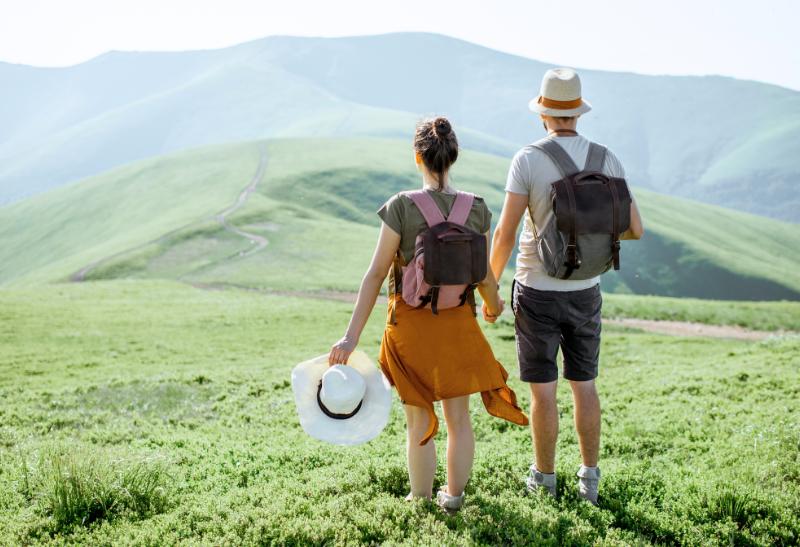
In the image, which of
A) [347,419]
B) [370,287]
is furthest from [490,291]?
[347,419]

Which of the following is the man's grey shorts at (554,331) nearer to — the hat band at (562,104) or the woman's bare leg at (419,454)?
the woman's bare leg at (419,454)

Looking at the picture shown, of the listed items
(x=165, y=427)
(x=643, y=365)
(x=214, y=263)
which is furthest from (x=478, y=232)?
(x=214, y=263)

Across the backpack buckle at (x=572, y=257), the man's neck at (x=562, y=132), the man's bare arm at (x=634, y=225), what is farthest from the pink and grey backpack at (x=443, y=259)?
the man's bare arm at (x=634, y=225)

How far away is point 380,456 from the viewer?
28.6ft

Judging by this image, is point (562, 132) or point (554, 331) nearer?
point (554, 331)

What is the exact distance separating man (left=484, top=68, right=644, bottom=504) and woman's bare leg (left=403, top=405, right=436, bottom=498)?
1.04 m

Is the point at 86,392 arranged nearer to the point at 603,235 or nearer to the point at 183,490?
the point at 183,490

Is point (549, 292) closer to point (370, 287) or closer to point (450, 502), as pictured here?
point (370, 287)

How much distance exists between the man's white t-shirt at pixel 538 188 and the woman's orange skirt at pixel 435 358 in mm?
788

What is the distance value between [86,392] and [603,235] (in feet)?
42.9

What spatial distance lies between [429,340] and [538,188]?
5.35ft

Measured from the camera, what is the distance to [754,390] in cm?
1195

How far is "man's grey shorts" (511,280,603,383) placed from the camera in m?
5.92

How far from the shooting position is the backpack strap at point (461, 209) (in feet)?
18.0
